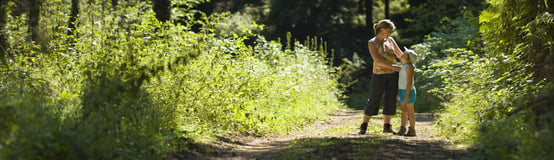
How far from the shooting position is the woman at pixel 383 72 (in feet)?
29.4

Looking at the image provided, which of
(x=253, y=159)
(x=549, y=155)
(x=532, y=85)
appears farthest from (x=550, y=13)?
(x=253, y=159)

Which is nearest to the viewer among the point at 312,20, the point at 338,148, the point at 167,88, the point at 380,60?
the point at 338,148

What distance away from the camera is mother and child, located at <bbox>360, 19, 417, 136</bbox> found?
8.77m

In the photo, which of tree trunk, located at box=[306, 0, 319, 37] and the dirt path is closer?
the dirt path

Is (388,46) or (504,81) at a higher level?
(388,46)

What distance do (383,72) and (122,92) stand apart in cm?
432

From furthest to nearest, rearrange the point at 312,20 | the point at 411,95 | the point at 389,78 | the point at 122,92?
the point at 312,20, the point at 389,78, the point at 411,95, the point at 122,92

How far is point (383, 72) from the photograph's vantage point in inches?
356

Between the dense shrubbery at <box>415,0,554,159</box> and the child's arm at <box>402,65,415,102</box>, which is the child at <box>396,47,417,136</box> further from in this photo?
the dense shrubbery at <box>415,0,554,159</box>

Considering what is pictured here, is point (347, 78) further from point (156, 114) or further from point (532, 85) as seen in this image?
point (156, 114)

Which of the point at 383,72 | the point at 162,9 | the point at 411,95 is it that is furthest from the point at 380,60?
the point at 162,9

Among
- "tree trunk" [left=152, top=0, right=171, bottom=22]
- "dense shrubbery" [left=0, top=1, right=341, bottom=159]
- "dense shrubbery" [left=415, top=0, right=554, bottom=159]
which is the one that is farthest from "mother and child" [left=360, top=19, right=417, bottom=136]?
"tree trunk" [left=152, top=0, right=171, bottom=22]

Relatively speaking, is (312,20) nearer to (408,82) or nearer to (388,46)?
(388,46)

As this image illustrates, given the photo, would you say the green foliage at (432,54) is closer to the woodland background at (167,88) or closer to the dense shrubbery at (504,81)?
the woodland background at (167,88)
